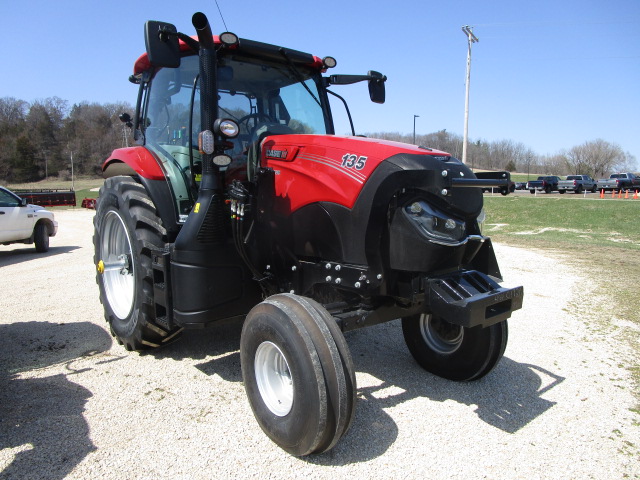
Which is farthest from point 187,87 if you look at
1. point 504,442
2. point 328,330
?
point 504,442

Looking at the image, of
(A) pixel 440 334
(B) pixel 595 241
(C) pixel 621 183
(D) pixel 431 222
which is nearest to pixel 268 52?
(D) pixel 431 222

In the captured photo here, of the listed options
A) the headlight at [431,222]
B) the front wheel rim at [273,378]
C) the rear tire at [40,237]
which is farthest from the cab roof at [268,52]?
the rear tire at [40,237]

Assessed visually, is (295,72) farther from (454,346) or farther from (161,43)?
(454,346)

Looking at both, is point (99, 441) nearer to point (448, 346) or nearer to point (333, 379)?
point (333, 379)

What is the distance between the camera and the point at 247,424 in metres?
2.99

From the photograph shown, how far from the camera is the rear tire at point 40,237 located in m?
10.4

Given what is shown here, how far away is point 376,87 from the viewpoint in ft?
14.0

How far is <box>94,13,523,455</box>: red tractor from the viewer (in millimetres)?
2625

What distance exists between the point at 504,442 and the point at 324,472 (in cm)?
112

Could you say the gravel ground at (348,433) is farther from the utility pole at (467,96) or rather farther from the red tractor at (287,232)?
the utility pole at (467,96)

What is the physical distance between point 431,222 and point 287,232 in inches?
39.4

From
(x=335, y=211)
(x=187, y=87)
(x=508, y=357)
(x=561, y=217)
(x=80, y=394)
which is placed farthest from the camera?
(x=561, y=217)

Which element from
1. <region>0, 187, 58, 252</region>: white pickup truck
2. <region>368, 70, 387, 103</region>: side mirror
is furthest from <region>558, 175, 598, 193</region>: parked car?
<region>368, 70, 387, 103</region>: side mirror

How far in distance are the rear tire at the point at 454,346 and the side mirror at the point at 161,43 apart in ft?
8.70
